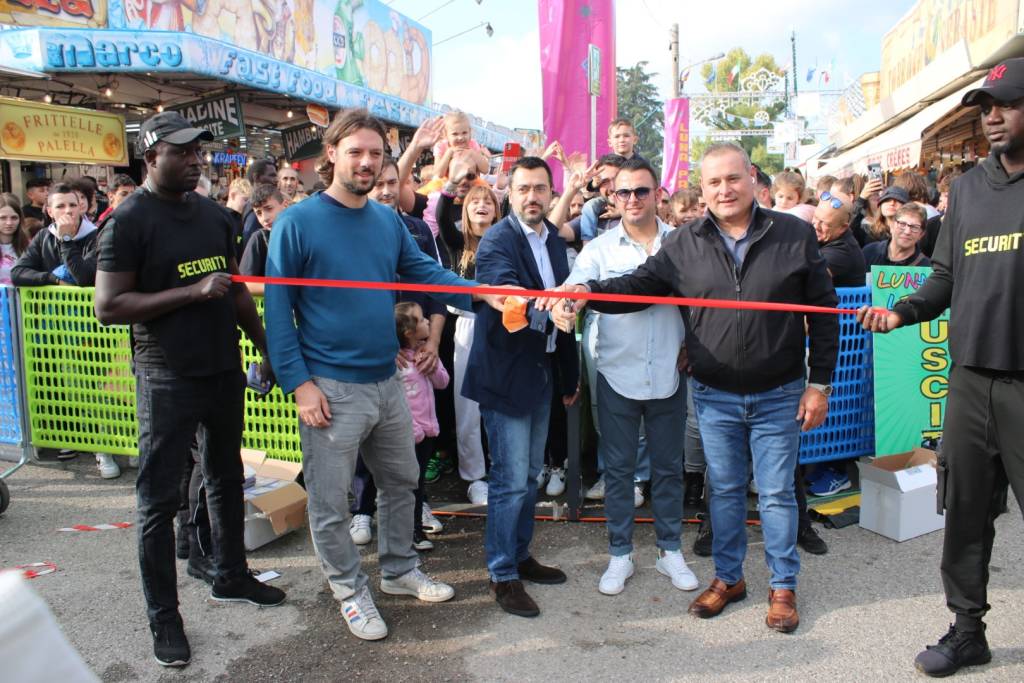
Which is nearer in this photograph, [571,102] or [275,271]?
[275,271]

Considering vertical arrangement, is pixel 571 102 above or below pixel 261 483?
above

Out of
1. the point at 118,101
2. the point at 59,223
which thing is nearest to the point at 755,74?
the point at 118,101

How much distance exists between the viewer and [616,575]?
395cm

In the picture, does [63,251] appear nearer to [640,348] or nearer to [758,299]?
[640,348]

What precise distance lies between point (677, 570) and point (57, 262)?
5017 millimetres

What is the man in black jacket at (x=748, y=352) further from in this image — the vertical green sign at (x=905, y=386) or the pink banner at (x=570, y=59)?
the pink banner at (x=570, y=59)

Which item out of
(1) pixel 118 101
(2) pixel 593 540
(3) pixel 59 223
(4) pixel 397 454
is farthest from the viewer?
(1) pixel 118 101

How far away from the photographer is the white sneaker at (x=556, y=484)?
17.6 feet

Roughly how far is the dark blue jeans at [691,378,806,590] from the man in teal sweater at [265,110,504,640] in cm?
120

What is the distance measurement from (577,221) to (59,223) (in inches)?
145

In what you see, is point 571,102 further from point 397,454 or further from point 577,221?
point 397,454

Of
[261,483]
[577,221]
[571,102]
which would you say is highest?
[571,102]

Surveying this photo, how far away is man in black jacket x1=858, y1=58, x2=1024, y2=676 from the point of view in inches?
115

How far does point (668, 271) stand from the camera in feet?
12.2
